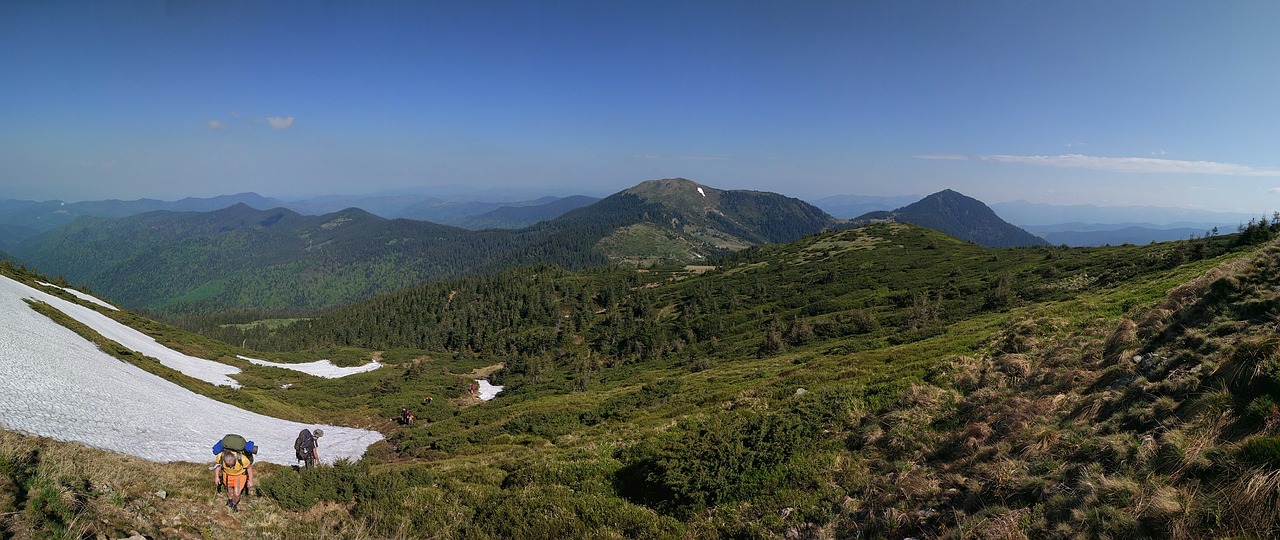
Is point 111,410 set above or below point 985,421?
below

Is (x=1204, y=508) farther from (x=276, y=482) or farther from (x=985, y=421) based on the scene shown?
(x=276, y=482)

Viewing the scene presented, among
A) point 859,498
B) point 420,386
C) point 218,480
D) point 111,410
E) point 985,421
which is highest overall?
point 985,421

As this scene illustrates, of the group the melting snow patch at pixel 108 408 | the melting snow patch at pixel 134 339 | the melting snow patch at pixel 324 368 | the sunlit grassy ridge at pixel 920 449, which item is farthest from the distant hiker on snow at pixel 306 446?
the melting snow patch at pixel 324 368

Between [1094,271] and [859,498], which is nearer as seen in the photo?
[859,498]

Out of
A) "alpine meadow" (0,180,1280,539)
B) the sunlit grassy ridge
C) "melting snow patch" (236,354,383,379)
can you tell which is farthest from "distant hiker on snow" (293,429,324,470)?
"melting snow patch" (236,354,383,379)

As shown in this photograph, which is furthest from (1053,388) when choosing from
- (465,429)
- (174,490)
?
(465,429)

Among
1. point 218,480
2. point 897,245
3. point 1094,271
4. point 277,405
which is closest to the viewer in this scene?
point 218,480
